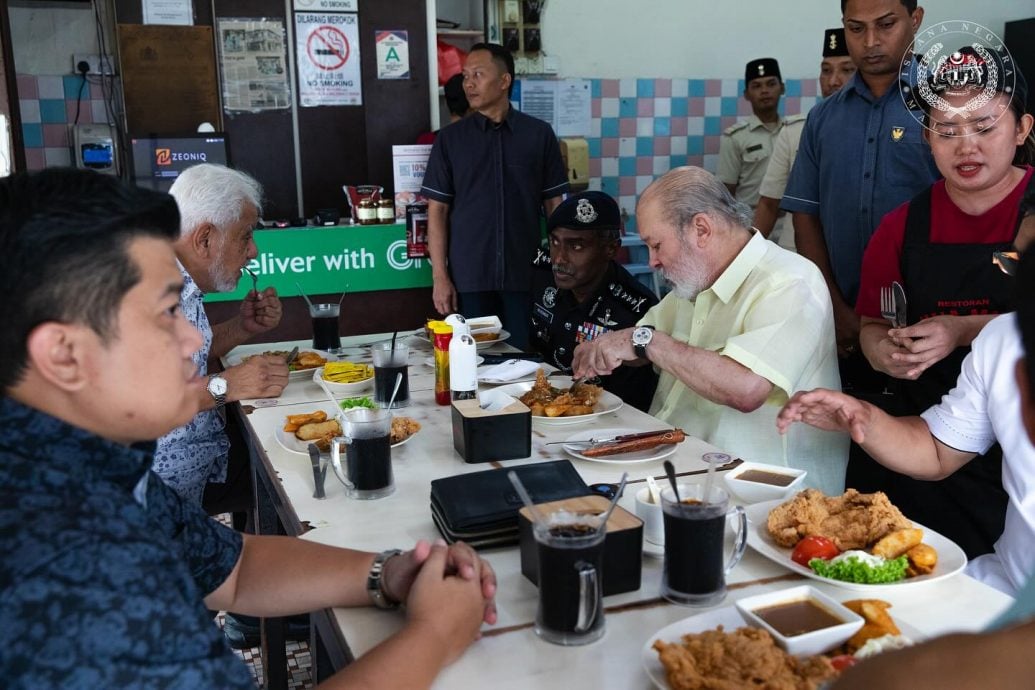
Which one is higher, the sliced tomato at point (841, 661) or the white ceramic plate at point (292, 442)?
the sliced tomato at point (841, 661)

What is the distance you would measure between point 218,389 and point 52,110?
357cm

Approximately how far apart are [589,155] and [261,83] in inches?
85.5

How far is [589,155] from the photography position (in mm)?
6199

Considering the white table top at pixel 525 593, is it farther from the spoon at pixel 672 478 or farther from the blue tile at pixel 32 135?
the blue tile at pixel 32 135

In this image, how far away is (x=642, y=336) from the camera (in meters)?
2.34

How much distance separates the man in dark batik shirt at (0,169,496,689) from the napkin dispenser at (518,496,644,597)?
244 mm

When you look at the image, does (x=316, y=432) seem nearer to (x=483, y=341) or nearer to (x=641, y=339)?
(x=641, y=339)

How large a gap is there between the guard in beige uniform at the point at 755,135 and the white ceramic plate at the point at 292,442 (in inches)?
161

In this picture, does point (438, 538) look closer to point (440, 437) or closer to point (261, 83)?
point (440, 437)

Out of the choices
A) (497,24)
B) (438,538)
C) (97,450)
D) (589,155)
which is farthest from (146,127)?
(97,450)

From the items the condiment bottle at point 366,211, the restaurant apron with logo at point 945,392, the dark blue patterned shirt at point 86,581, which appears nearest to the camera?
the dark blue patterned shirt at point 86,581

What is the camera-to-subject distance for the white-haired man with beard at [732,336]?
222 centimetres

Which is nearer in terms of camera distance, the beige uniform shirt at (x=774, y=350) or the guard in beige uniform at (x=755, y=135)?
the beige uniform shirt at (x=774, y=350)

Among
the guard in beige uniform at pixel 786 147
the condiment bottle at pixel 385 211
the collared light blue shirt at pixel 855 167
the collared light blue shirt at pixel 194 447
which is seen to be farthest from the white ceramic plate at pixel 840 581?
the condiment bottle at pixel 385 211
